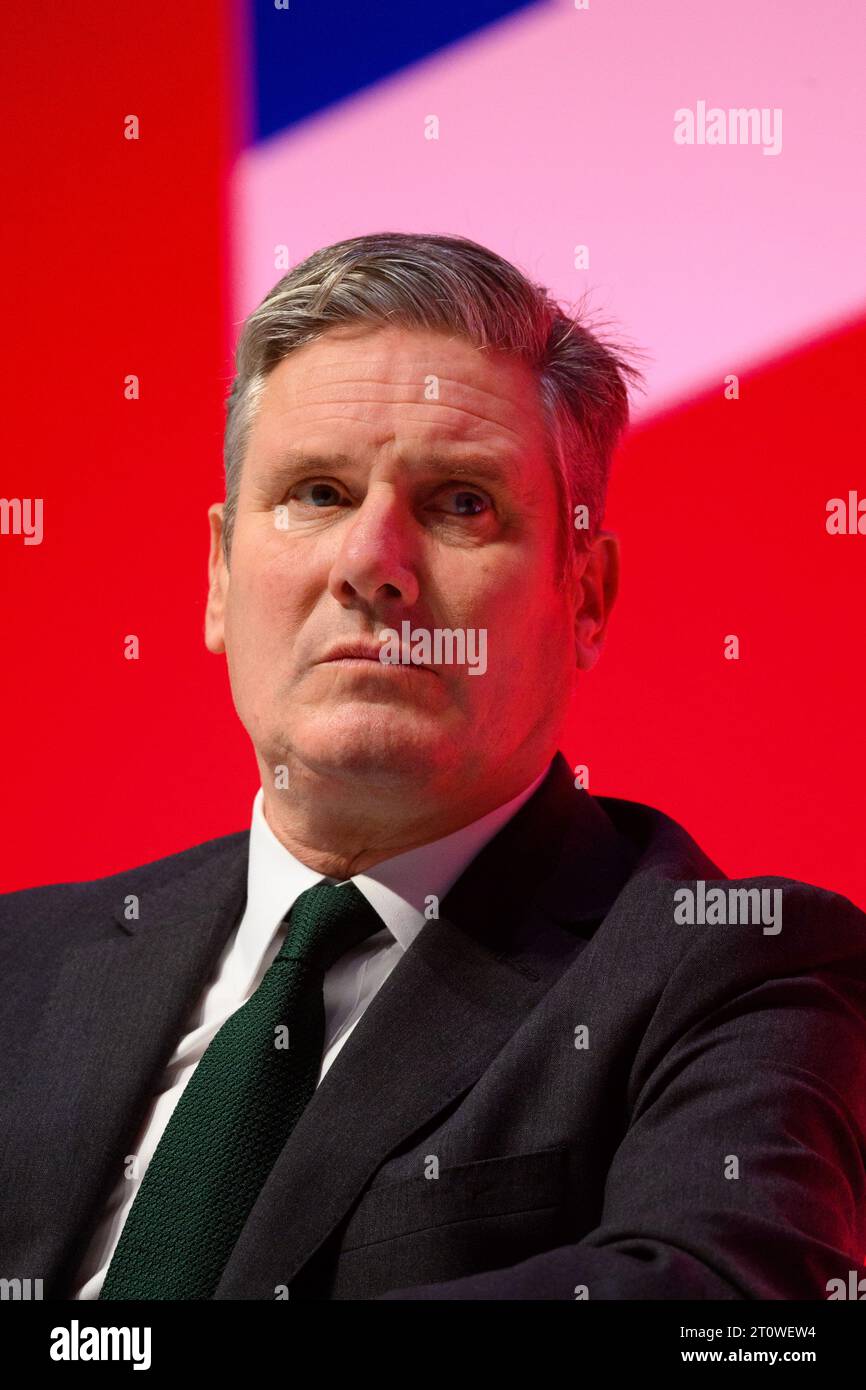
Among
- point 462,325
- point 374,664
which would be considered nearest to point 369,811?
point 374,664

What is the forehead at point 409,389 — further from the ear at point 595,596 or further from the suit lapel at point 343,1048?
the suit lapel at point 343,1048

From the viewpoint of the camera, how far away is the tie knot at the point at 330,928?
2.24 meters

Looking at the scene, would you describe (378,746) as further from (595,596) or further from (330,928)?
(595,596)

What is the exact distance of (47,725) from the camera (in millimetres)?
3098

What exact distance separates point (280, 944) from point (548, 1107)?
533 millimetres

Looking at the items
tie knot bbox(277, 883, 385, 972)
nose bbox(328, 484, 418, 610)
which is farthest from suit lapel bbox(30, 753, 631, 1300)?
nose bbox(328, 484, 418, 610)

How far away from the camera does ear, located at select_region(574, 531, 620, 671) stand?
2.55 m

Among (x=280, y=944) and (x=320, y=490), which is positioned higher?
(x=320, y=490)

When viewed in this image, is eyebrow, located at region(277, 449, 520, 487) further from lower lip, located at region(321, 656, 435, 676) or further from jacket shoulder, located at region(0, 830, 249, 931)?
jacket shoulder, located at region(0, 830, 249, 931)

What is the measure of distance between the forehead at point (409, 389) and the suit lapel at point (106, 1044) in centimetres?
75

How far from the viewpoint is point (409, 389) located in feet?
7.68

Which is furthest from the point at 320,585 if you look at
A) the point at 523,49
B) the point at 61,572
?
the point at 523,49

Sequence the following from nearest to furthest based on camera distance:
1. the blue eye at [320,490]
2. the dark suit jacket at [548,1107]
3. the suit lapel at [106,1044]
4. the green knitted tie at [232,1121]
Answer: the dark suit jacket at [548,1107]
the green knitted tie at [232,1121]
the suit lapel at [106,1044]
the blue eye at [320,490]

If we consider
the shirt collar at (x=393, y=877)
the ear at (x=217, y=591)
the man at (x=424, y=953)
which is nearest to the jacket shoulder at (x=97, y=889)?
the man at (x=424, y=953)
